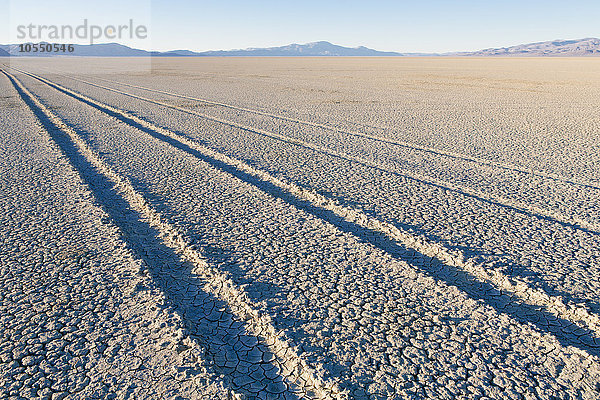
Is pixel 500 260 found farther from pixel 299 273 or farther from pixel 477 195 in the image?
pixel 477 195

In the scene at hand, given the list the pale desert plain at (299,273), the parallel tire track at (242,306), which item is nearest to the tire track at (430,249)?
the pale desert plain at (299,273)

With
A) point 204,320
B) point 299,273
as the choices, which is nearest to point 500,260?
point 299,273

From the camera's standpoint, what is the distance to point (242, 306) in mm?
2486

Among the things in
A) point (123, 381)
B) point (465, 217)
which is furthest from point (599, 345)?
point (123, 381)

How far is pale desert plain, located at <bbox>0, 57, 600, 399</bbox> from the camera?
1979mm

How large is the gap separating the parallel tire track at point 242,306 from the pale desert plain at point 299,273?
0.5 inches

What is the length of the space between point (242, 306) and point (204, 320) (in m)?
0.22

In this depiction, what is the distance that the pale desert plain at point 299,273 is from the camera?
198 centimetres

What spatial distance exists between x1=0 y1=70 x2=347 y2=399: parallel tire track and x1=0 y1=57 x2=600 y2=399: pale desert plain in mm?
12

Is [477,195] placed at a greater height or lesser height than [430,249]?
greater

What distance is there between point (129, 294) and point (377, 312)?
1345mm

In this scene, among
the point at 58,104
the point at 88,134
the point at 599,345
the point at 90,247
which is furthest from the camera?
the point at 58,104

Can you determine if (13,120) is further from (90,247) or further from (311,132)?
(90,247)

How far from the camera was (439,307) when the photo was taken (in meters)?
2.47
